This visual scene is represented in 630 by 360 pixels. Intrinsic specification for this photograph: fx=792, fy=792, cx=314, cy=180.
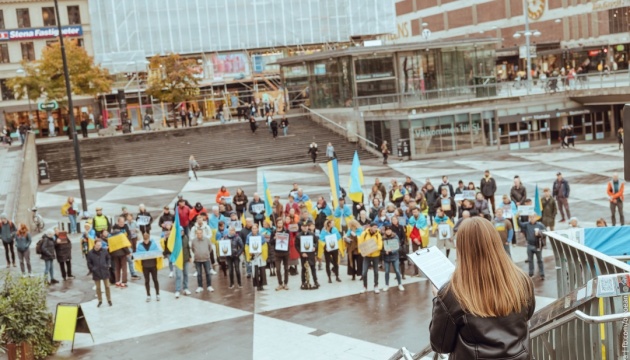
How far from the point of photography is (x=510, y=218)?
19.0 meters

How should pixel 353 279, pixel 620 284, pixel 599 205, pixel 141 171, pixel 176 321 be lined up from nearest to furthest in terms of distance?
pixel 620 284
pixel 176 321
pixel 353 279
pixel 599 205
pixel 141 171

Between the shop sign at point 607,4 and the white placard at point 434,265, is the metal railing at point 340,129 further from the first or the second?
the white placard at point 434,265

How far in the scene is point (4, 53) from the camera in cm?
6266

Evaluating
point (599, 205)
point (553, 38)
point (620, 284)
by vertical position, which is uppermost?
point (553, 38)

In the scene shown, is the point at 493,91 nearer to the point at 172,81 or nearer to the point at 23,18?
the point at 172,81

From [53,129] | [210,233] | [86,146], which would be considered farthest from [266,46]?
[210,233]

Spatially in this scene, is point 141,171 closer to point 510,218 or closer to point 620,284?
point 510,218

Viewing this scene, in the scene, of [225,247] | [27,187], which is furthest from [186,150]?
[225,247]

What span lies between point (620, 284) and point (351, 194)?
62.6 ft

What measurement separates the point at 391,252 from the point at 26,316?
742 centimetres

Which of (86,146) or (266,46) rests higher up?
(266,46)

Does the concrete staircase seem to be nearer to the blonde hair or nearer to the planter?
the planter

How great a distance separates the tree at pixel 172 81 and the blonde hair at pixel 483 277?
54.0m

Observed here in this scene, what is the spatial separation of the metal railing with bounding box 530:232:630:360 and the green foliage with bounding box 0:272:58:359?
9798mm
